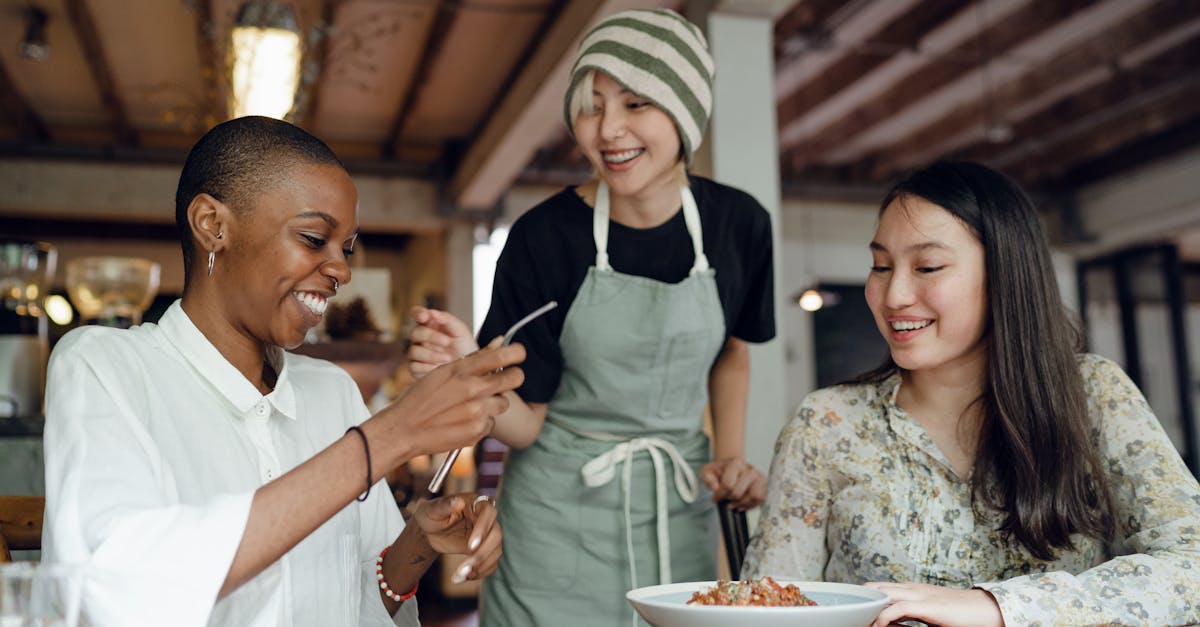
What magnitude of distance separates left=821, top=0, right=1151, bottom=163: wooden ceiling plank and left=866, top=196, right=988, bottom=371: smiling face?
5.21m

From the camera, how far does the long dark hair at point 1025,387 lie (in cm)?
148

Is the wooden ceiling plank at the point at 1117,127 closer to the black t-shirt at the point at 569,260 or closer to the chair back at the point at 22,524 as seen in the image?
the black t-shirt at the point at 569,260

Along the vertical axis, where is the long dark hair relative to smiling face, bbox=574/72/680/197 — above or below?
below

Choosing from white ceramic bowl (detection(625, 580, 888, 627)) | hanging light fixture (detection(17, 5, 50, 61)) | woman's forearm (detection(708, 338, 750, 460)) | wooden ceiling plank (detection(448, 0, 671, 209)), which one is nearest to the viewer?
white ceramic bowl (detection(625, 580, 888, 627))

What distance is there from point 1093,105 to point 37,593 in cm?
846

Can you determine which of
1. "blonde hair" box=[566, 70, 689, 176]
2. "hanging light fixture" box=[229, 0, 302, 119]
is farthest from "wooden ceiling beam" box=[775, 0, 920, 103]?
"blonde hair" box=[566, 70, 689, 176]

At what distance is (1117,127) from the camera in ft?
28.1

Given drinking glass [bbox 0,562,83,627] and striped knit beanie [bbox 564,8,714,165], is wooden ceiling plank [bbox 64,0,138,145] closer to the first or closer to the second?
striped knit beanie [bbox 564,8,714,165]

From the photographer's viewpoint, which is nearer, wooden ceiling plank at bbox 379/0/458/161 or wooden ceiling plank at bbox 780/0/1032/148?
wooden ceiling plank at bbox 379/0/458/161

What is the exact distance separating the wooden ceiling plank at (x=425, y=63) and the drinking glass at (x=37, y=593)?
206 inches

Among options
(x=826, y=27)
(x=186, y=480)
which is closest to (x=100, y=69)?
(x=826, y=27)

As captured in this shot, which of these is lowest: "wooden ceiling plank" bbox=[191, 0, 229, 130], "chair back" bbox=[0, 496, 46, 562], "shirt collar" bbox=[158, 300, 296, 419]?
"chair back" bbox=[0, 496, 46, 562]

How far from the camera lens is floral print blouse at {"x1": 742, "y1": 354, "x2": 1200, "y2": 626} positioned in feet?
4.20

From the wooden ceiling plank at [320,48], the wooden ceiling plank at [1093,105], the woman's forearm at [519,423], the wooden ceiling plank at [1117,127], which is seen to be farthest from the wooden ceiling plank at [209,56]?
the wooden ceiling plank at [1117,127]
